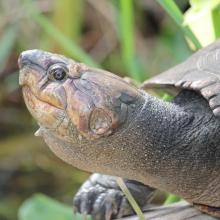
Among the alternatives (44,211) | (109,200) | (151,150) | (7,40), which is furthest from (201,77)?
(7,40)

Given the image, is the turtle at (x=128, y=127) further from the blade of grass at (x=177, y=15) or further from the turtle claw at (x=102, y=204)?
the blade of grass at (x=177, y=15)

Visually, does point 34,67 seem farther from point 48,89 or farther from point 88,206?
point 88,206

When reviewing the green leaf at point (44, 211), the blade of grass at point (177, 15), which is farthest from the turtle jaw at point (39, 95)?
the green leaf at point (44, 211)

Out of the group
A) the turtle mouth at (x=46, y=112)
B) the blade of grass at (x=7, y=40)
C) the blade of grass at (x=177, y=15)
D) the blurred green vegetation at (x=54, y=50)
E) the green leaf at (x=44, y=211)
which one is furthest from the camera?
the blurred green vegetation at (x=54, y=50)

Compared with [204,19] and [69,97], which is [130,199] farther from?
[204,19]

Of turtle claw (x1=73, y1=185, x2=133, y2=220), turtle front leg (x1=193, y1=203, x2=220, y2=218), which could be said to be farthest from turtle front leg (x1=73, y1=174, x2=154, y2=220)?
turtle front leg (x1=193, y1=203, x2=220, y2=218)

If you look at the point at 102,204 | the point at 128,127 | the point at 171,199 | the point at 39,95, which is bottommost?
the point at 171,199

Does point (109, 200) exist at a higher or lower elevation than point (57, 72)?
lower
